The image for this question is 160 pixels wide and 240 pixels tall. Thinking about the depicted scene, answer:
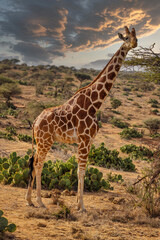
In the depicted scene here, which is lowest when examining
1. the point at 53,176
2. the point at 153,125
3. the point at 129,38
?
the point at 53,176

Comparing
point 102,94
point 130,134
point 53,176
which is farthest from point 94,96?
point 130,134

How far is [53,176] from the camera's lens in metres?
6.34

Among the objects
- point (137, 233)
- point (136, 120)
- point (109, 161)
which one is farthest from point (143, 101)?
point (137, 233)

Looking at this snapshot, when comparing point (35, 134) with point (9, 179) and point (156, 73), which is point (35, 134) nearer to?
point (9, 179)

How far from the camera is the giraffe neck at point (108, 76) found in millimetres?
4844

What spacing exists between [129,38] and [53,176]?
4403 mm

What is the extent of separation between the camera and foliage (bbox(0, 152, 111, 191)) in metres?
6.09

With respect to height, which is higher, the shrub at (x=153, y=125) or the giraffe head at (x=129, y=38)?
the giraffe head at (x=129, y=38)

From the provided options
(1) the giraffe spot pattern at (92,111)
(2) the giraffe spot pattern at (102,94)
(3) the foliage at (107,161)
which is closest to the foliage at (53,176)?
(1) the giraffe spot pattern at (92,111)

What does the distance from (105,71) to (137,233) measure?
3.45 meters

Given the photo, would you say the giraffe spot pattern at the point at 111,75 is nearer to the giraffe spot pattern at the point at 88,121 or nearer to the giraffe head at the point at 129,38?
the giraffe head at the point at 129,38

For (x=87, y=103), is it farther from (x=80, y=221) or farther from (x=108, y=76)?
(x=80, y=221)

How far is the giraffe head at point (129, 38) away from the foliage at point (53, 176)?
153 inches

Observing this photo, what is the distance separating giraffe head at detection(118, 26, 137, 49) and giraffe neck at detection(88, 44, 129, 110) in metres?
0.15
